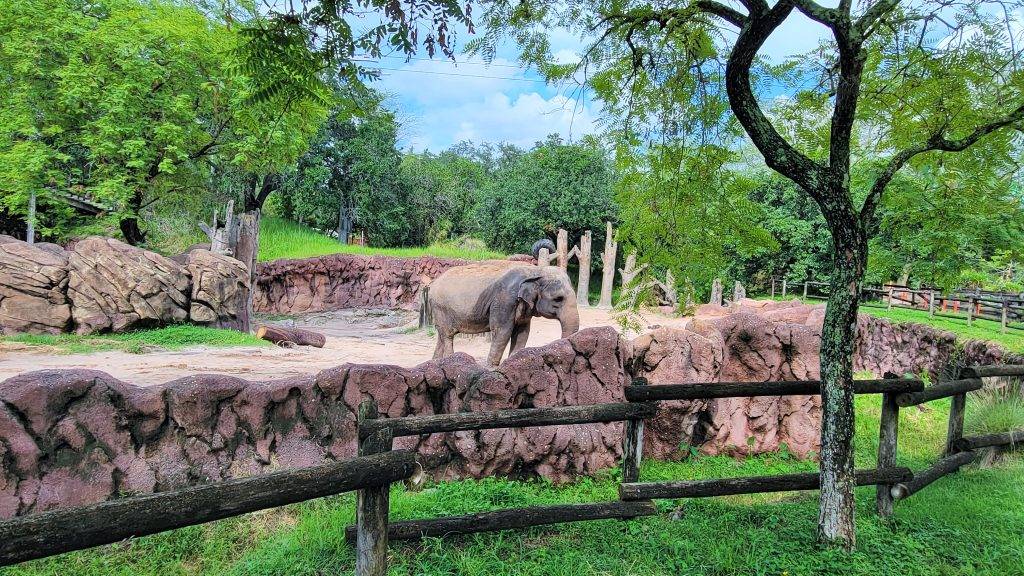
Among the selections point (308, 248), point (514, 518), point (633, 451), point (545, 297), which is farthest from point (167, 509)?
point (308, 248)

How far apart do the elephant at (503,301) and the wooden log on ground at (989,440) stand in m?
4.64

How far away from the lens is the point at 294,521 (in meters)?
3.76

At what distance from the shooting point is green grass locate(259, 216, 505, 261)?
23672mm

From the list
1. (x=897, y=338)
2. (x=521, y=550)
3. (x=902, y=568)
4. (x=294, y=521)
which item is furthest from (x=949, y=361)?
(x=294, y=521)

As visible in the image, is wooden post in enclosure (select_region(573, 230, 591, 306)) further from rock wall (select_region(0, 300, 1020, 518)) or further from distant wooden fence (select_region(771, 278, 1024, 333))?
rock wall (select_region(0, 300, 1020, 518))

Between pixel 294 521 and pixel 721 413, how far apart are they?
4447 mm

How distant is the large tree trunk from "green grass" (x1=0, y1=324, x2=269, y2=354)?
9609mm

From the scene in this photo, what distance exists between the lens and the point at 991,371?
15.8 feet

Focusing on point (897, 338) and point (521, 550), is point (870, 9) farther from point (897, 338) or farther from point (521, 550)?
point (897, 338)

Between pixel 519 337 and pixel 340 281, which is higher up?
pixel 340 281

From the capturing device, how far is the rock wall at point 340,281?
20.6m

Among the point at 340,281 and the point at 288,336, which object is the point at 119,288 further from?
the point at 340,281

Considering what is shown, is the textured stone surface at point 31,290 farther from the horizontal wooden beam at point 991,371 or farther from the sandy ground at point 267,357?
the horizontal wooden beam at point 991,371

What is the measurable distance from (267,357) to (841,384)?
861 centimetres
